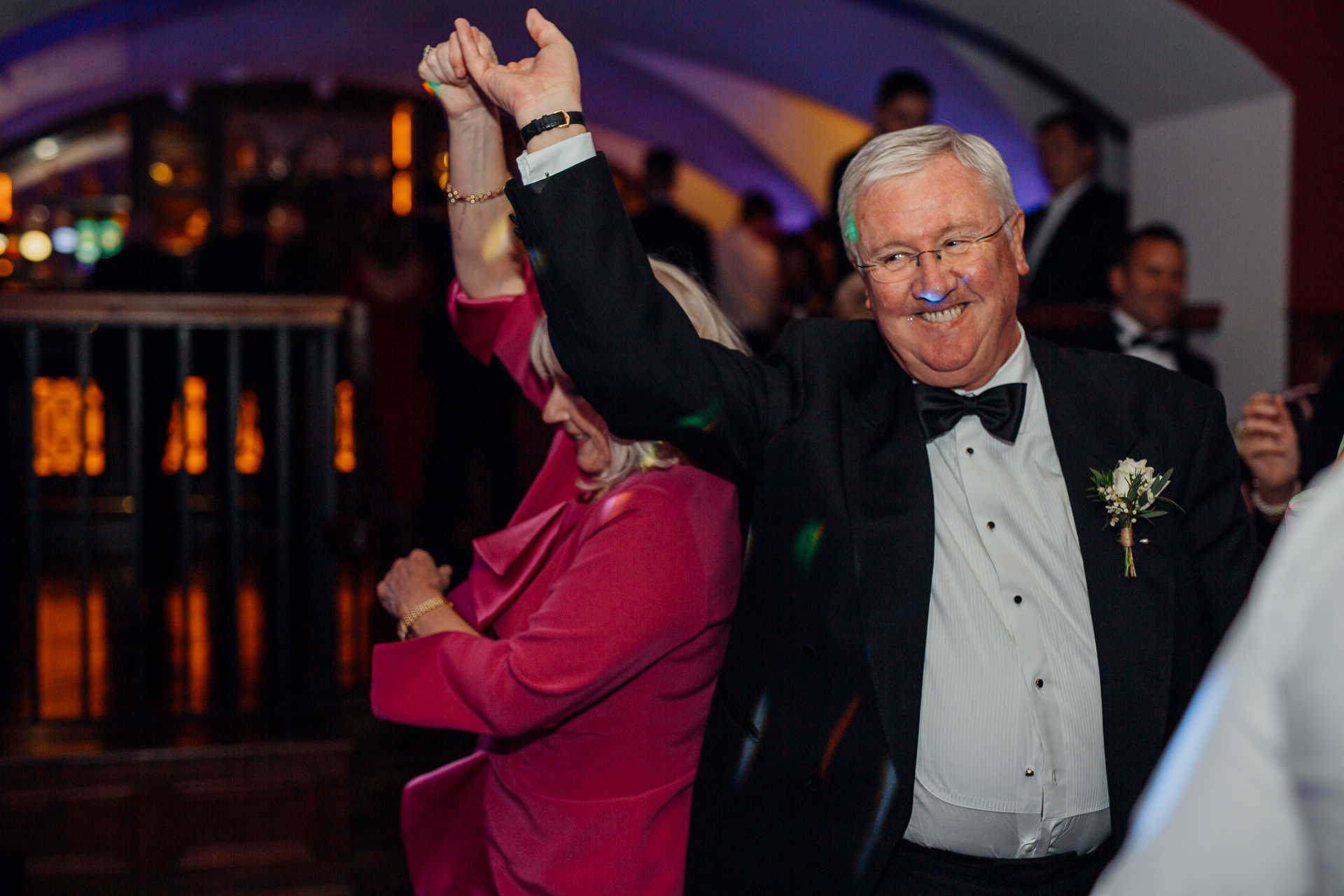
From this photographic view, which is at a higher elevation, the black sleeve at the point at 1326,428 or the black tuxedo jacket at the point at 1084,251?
the black tuxedo jacket at the point at 1084,251

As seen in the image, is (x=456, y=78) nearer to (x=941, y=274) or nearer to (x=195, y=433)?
(x=941, y=274)

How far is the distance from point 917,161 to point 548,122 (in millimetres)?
449

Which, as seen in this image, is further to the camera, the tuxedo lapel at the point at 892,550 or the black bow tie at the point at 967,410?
the black bow tie at the point at 967,410

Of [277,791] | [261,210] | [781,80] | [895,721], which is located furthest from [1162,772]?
[781,80]

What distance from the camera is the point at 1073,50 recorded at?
5055mm

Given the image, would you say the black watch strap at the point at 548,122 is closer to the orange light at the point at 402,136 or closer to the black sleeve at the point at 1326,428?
the black sleeve at the point at 1326,428

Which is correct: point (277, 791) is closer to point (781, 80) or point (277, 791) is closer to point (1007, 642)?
point (1007, 642)

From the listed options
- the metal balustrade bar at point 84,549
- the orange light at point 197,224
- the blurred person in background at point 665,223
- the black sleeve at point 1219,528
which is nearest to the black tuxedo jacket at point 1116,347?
the blurred person in background at point 665,223

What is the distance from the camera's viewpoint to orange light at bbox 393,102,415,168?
11.3 meters

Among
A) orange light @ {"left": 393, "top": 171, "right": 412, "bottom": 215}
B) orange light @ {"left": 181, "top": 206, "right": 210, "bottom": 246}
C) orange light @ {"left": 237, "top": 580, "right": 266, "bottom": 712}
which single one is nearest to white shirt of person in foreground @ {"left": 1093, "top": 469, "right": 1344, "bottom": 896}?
orange light @ {"left": 237, "top": 580, "right": 266, "bottom": 712}

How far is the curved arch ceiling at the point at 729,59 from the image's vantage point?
16.2ft

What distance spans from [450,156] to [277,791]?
1.87m

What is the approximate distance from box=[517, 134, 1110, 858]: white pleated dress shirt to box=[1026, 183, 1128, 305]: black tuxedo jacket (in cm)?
315

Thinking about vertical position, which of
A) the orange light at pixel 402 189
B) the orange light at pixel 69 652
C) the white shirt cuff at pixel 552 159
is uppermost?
the orange light at pixel 402 189
